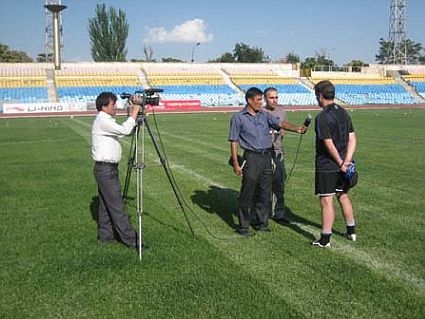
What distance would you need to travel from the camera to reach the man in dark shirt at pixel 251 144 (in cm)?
638

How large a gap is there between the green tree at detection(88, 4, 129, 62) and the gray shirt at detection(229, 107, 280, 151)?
7516 cm

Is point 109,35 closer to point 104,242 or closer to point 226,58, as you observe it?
point 226,58

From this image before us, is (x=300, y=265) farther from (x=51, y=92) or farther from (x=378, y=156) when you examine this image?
(x=51, y=92)

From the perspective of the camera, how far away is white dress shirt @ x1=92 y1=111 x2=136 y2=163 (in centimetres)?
565

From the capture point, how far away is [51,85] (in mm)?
53281

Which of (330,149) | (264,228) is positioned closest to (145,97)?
(330,149)

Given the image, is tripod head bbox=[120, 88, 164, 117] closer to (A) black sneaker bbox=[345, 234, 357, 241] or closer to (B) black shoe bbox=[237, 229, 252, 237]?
(B) black shoe bbox=[237, 229, 252, 237]

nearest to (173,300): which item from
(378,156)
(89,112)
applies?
(378,156)

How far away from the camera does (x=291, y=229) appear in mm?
6711

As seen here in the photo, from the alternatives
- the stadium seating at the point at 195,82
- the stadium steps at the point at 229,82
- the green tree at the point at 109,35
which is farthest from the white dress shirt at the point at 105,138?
the green tree at the point at 109,35

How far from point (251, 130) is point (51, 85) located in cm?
5071

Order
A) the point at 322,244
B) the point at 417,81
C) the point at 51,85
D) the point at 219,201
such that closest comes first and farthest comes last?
the point at 322,244 < the point at 219,201 < the point at 51,85 < the point at 417,81

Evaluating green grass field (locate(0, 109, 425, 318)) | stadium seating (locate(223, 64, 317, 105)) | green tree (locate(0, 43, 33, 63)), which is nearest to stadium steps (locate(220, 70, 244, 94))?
stadium seating (locate(223, 64, 317, 105))

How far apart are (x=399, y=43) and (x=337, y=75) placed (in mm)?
13173
